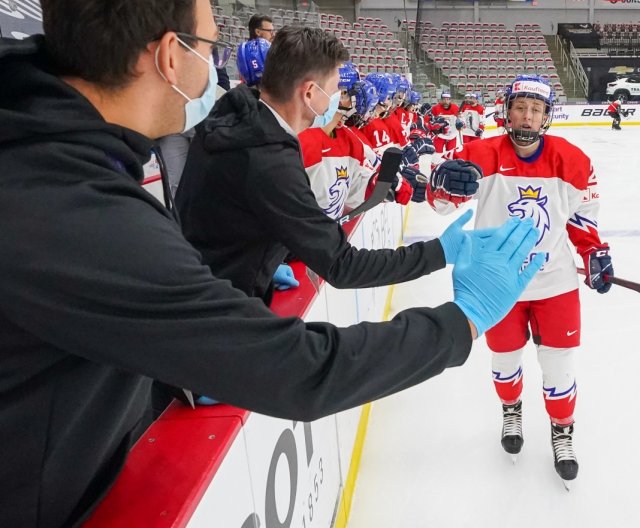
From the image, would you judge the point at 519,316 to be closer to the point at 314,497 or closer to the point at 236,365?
the point at 314,497

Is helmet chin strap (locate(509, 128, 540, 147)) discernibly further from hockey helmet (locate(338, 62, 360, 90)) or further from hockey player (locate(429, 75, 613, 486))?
hockey helmet (locate(338, 62, 360, 90))

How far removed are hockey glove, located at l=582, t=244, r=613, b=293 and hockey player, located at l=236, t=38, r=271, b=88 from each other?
1.54 metres

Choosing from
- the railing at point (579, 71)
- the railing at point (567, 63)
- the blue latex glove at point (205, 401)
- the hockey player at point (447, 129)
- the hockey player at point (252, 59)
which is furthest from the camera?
the railing at point (567, 63)

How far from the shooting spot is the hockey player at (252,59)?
2.32m

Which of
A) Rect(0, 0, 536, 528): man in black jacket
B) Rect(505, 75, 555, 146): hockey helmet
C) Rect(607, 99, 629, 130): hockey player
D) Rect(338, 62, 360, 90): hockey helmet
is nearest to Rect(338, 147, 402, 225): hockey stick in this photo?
Rect(505, 75, 555, 146): hockey helmet

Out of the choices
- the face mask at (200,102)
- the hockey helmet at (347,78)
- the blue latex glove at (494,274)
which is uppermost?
the hockey helmet at (347,78)

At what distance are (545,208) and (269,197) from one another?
1.14 m

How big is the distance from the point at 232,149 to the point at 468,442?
1.59m

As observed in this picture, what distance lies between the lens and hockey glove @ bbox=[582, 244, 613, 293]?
1.82 meters

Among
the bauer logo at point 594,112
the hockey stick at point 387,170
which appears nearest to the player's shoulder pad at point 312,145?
the hockey stick at point 387,170

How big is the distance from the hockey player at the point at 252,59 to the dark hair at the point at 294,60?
99 cm

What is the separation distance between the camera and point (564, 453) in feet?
6.17

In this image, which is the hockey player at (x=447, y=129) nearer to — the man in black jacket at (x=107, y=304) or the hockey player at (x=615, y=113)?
the hockey player at (x=615, y=113)

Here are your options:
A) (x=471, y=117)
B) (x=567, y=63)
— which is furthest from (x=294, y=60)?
(x=567, y=63)
